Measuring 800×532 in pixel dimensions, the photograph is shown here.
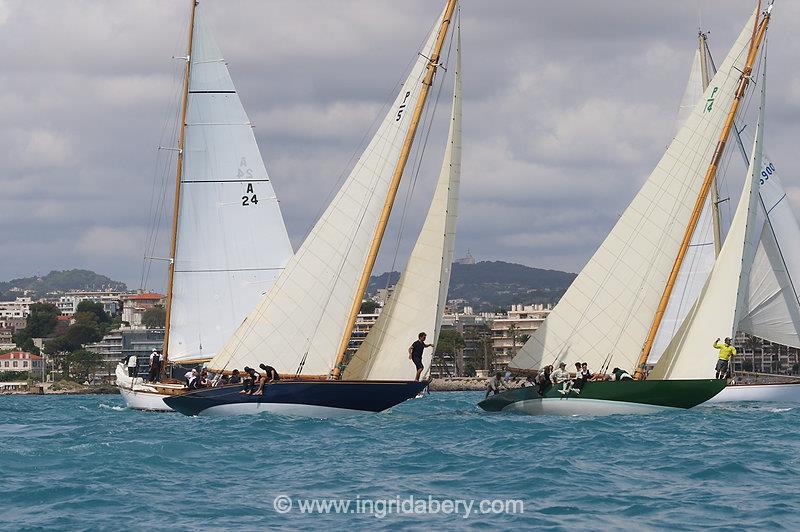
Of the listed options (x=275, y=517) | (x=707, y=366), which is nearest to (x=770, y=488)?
(x=275, y=517)

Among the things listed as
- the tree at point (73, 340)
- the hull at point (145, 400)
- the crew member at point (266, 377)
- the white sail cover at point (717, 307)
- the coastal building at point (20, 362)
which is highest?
the tree at point (73, 340)

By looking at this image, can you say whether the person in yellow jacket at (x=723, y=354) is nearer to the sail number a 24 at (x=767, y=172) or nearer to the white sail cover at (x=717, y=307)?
the white sail cover at (x=717, y=307)

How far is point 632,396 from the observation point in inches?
1331

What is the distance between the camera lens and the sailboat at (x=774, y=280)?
147 feet

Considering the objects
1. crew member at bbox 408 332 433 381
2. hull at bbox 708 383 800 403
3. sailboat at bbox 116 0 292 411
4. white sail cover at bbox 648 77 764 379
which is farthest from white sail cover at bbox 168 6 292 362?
white sail cover at bbox 648 77 764 379

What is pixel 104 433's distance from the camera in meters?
30.9

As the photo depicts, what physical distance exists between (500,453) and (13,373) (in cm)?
14264

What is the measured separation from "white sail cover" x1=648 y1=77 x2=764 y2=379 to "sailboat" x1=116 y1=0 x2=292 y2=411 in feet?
51.9

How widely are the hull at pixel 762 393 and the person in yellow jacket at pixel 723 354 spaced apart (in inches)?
333

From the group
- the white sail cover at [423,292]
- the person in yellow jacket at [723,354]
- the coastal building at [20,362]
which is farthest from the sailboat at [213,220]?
the coastal building at [20,362]

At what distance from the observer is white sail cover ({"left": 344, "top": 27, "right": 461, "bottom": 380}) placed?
112ft

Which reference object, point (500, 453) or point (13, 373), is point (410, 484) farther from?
point (13, 373)

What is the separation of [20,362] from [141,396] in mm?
126567

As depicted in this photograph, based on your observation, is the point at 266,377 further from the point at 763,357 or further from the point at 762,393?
the point at 763,357
